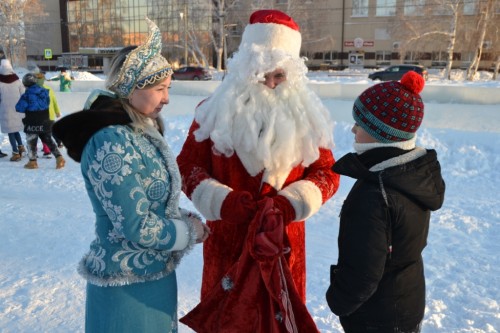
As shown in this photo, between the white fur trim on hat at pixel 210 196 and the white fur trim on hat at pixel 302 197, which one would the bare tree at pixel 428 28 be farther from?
the white fur trim on hat at pixel 210 196

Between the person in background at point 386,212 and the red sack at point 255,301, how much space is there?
0.76 feet

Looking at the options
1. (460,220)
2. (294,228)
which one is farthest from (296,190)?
(460,220)

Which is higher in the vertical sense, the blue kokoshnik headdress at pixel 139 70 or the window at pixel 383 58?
the window at pixel 383 58

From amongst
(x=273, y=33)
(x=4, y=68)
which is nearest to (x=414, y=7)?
(x=4, y=68)

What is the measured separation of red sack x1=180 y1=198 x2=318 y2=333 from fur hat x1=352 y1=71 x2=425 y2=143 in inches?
22.2

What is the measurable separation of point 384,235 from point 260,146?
29.1 inches

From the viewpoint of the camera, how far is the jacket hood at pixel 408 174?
1754 millimetres

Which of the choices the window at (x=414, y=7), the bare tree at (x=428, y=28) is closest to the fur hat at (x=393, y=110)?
the bare tree at (x=428, y=28)

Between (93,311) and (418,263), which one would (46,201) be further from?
(418,263)

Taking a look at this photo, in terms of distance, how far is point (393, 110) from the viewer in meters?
1.79

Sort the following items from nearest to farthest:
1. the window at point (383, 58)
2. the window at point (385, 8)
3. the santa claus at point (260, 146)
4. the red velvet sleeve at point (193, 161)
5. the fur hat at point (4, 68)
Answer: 1. the santa claus at point (260, 146)
2. the red velvet sleeve at point (193, 161)
3. the fur hat at point (4, 68)
4. the window at point (385, 8)
5. the window at point (383, 58)

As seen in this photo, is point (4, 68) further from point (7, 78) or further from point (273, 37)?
point (273, 37)

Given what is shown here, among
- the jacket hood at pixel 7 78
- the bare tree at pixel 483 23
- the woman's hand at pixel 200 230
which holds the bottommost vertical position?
the woman's hand at pixel 200 230

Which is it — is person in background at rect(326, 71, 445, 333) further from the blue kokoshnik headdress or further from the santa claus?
the blue kokoshnik headdress
